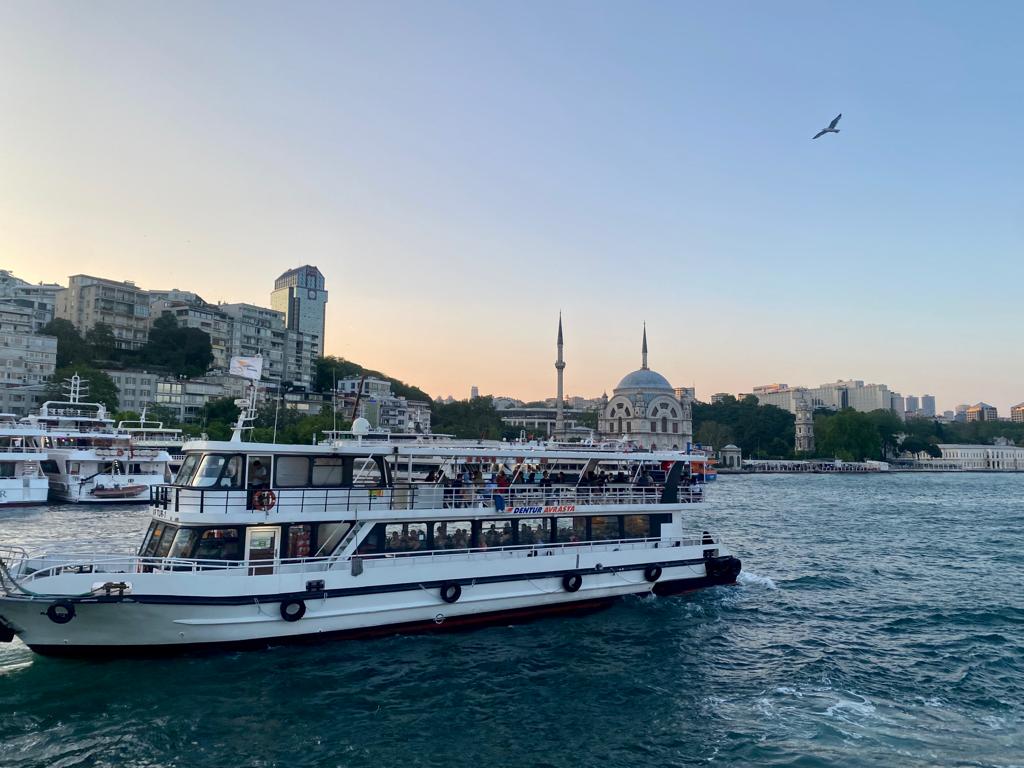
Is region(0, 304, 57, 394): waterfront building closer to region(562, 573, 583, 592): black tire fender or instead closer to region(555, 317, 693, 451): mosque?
region(562, 573, 583, 592): black tire fender

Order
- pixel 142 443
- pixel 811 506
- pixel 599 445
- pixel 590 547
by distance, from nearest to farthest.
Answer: pixel 590 547 < pixel 599 445 < pixel 142 443 < pixel 811 506

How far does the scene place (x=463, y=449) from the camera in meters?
17.1

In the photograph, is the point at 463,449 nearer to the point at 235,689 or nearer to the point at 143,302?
the point at 235,689

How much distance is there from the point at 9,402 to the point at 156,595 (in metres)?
70.7

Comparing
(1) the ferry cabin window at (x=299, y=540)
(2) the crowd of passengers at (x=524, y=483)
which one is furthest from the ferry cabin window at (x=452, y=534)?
(1) the ferry cabin window at (x=299, y=540)

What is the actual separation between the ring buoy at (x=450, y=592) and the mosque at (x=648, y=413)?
126m

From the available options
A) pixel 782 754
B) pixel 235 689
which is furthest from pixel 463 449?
pixel 782 754

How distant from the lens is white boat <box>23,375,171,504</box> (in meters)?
44.2

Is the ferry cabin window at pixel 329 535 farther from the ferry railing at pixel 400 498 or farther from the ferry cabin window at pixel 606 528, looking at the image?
the ferry cabin window at pixel 606 528

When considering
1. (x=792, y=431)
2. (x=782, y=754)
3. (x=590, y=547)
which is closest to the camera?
(x=782, y=754)

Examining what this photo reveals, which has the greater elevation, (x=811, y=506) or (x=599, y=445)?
(x=599, y=445)

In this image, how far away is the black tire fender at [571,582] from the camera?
1741 centimetres

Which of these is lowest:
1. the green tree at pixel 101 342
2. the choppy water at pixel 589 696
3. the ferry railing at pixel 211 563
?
the choppy water at pixel 589 696

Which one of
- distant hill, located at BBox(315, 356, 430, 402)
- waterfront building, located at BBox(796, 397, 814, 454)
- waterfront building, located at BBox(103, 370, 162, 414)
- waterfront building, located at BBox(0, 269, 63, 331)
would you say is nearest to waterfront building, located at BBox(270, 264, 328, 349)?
distant hill, located at BBox(315, 356, 430, 402)
